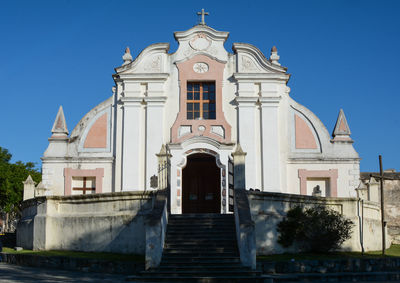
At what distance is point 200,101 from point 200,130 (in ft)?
5.02

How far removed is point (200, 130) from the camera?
→ 2398 cm

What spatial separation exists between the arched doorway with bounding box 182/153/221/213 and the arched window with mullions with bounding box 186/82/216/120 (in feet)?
6.79

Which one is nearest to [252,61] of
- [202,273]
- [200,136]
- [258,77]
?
[258,77]

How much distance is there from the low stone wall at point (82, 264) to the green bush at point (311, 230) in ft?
17.7

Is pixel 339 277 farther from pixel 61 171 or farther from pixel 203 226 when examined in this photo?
pixel 61 171

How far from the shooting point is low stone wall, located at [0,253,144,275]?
15547 millimetres

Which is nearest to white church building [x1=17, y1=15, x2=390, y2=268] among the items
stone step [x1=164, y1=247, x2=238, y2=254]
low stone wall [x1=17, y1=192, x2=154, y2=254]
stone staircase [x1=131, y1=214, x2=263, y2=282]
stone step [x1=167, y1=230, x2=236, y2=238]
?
low stone wall [x1=17, y1=192, x2=154, y2=254]

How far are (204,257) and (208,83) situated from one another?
11.3m

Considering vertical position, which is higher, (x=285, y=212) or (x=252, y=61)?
(x=252, y=61)

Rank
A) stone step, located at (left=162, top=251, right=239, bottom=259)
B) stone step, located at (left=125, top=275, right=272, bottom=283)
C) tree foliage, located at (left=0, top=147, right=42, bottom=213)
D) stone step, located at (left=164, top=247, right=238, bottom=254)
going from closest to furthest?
stone step, located at (left=125, top=275, right=272, bottom=283)
stone step, located at (left=162, top=251, right=239, bottom=259)
stone step, located at (left=164, top=247, right=238, bottom=254)
tree foliage, located at (left=0, top=147, right=42, bottom=213)

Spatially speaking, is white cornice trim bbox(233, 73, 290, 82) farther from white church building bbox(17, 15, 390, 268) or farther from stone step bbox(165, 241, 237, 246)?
stone step bbox(165, 241, 237, 246)

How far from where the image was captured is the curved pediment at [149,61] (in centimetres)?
2473

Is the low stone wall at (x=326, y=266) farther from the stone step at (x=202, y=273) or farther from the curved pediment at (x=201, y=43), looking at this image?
the curved pediment at (x=201, y=43)

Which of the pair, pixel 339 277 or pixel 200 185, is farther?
pixel 200 185
